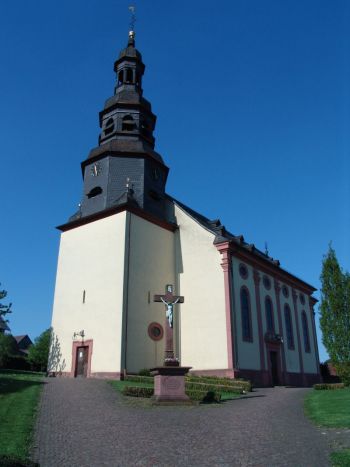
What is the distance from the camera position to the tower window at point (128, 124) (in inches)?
1213

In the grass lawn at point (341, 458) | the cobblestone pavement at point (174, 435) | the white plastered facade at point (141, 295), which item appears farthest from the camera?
the white plastered facade at point (141, 295)

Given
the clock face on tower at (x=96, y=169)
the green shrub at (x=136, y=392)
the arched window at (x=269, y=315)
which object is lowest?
the green shrub at (x=136, y=392)

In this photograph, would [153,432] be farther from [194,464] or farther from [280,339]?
[280,339]

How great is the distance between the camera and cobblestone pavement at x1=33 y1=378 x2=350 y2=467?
734 cm

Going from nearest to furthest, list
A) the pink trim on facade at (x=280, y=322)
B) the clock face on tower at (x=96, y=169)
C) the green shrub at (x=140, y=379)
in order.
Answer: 1. the green shrub at (x=140, y=379)
2. the clock face on tower at (x=96, y=169)
3. the pink trim on facade at (x=280, y=322)

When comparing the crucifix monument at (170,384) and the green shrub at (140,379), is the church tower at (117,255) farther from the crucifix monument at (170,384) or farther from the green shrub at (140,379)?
the crucifix monument at (170,384)

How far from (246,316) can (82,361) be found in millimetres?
10720

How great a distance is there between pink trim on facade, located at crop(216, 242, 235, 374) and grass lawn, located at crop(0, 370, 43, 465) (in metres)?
11.3

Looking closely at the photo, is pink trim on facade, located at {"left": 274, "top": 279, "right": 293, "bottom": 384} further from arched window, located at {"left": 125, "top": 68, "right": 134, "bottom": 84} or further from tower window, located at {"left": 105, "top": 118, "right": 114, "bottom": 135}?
arched window, located at {"left": 125, "top": 68, "right": 134, "bottom": 84}

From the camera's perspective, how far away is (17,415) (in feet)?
35.7

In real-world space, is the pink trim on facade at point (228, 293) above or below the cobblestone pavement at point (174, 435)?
above

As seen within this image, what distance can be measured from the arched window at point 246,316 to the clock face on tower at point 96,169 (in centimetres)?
1252

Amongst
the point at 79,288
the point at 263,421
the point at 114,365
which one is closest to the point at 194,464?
the point at 263,421

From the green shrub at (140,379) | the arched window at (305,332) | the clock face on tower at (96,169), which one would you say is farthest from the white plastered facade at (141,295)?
the arched window at (305,332)
